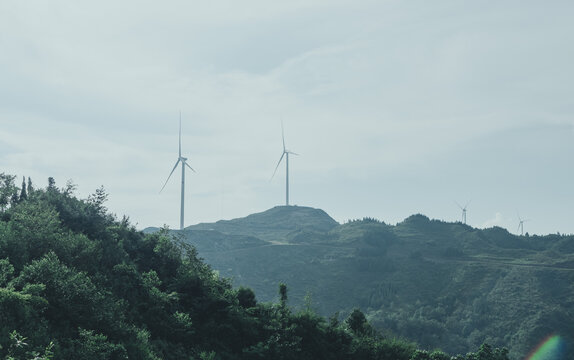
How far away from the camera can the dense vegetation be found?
44.5 m

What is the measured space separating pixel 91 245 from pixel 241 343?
20002 millimetres

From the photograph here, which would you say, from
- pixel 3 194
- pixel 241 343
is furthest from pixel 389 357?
pixel 3 194

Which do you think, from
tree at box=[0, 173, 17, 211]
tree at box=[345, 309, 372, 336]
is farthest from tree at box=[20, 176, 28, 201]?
tree at box=[345, 309, 372, 336]

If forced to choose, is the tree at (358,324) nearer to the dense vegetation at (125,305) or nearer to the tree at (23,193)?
the dense vegetation at (125,305)

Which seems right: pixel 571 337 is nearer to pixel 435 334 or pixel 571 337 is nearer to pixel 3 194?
pixel 435 334

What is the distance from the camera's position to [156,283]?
64.0m

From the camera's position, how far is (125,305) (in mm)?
56219

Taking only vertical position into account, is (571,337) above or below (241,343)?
below

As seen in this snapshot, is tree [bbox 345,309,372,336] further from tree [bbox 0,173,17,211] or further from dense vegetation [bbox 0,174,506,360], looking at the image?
tree [bbox 0,173,17,211]

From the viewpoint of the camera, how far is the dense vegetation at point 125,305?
146 ft

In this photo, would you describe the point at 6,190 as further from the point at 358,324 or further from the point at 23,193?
the point at 358,324

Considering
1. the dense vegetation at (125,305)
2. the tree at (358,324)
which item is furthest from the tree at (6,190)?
the tree at (358,324)

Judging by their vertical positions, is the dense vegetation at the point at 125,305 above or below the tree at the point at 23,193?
below

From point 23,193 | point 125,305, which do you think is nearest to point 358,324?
point 125,305
